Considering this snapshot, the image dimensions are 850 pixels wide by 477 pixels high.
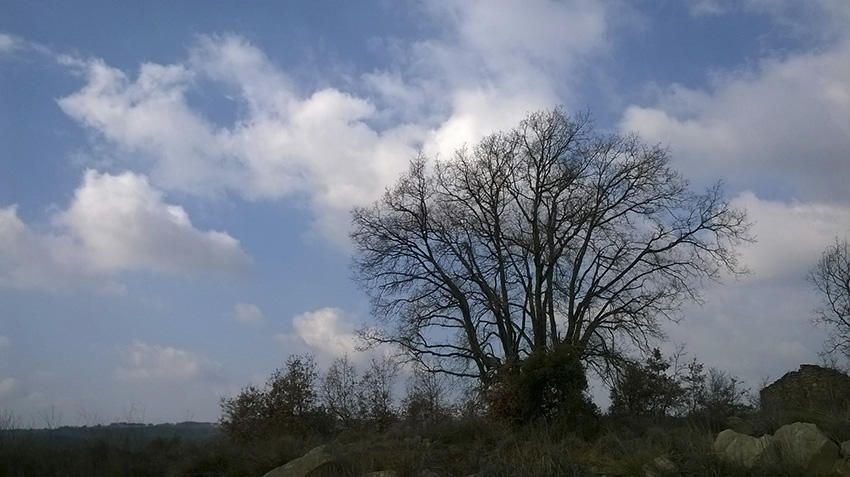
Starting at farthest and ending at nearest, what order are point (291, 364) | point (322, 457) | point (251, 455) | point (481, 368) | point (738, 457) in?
point (481, 368) < point (291, 364) < point (251, 455) < point (322, 457) < point (738, 457)

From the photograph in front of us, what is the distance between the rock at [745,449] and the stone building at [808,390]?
5.82 metres

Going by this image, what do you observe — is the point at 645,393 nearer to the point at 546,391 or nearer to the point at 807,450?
the point at 546,391

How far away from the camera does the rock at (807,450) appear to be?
16344 mm

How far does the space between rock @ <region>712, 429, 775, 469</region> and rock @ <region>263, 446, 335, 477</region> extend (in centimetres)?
907

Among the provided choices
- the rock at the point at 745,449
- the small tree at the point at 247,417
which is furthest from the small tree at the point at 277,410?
the rock at the point at 745,449

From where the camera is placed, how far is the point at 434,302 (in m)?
40.9

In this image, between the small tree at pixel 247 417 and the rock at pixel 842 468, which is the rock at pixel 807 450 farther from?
the small tree at pixel 247 417

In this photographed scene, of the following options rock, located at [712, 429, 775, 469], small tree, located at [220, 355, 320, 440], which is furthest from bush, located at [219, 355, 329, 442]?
rock, located at [712, 429, 775, 469]

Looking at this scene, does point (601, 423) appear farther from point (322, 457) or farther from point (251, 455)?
point (251, 455)

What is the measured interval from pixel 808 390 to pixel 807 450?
12.3 meters

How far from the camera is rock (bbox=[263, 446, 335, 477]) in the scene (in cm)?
1980

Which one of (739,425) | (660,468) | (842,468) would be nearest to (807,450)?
(842,468)

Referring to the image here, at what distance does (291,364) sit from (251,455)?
10315 millimetres

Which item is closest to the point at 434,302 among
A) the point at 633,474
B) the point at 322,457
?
the point at 322,457
